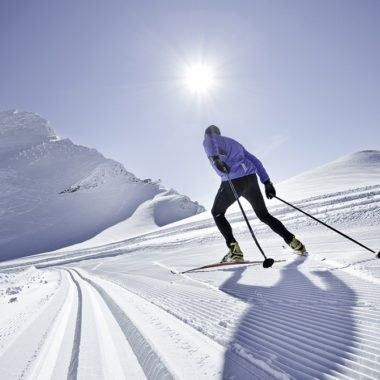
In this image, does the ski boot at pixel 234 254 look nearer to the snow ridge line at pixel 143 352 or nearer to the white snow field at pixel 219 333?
the white snow field at pixel 219 333

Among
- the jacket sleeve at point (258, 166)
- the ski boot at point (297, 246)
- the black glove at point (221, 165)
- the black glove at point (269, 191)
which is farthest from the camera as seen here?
the jacket sleeve at point (258, 166)

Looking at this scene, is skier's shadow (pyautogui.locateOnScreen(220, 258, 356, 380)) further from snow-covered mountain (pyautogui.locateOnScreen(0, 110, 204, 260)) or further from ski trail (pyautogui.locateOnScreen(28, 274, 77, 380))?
snow-covered mountain (pyautogui.locateOnScreen(0, 110, 204, 260))

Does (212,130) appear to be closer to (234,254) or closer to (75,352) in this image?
(234,254)

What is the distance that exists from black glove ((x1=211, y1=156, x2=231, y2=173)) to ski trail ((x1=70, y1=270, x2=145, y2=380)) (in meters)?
2.29

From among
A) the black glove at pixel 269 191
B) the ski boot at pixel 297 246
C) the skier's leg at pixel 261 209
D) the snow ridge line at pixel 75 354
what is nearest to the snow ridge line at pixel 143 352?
the snow ridge line at pixel 75 354

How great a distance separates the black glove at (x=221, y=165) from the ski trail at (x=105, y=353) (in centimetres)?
229

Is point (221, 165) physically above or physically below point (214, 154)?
below

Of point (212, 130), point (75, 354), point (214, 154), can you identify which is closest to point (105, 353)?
point (75, 354)

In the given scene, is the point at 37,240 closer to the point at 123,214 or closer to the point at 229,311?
the point at 123,214

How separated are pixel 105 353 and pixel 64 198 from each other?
58.8 metres

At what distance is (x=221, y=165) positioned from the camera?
132 inches

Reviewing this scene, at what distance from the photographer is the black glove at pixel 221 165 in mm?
3350

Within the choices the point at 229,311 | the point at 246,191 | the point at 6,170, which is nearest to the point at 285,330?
the point at 229,311

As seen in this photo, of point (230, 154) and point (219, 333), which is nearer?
point (219, 333)
